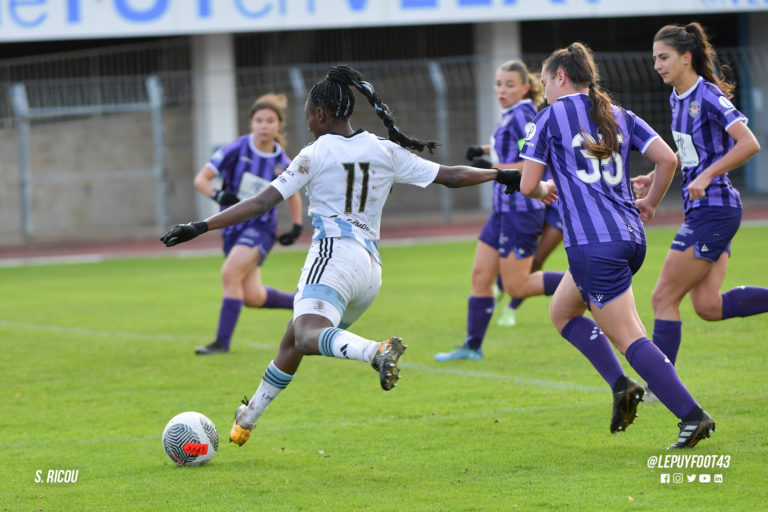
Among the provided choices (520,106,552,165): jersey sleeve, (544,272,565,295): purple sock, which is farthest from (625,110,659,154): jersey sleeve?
(544,272,565,295): purple sock

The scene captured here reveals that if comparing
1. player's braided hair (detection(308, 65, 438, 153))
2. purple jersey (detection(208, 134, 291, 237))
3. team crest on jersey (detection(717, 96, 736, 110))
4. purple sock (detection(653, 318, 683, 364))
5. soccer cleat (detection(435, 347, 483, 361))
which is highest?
player's braided hair (detection(308, 65, 438, 153))

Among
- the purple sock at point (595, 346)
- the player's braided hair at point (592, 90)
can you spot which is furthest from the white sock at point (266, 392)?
the player's braided hair at point (592, 90)

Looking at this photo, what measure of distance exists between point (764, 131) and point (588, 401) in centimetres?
2133

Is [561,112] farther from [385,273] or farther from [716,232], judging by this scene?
[385,273]

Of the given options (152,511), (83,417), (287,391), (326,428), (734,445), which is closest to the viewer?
(152,511)

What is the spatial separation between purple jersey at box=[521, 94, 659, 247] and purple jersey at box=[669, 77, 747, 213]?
0.98 meters

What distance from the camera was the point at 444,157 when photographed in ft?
79.3

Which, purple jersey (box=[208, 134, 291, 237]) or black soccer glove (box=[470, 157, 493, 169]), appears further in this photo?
purple jersey (box=[208, 134, 291, 237])

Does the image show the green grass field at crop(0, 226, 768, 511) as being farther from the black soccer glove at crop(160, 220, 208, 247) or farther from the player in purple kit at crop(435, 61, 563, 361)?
the black soccer glove at crop(160, 220, 208, 247)

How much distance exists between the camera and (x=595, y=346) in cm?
550

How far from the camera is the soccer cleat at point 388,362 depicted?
183 inches

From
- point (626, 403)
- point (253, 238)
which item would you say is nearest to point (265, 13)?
point (253, 238)

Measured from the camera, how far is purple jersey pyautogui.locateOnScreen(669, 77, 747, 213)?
616cm

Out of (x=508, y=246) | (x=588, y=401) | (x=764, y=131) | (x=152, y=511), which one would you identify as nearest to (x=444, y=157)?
(x=764, y=131)
